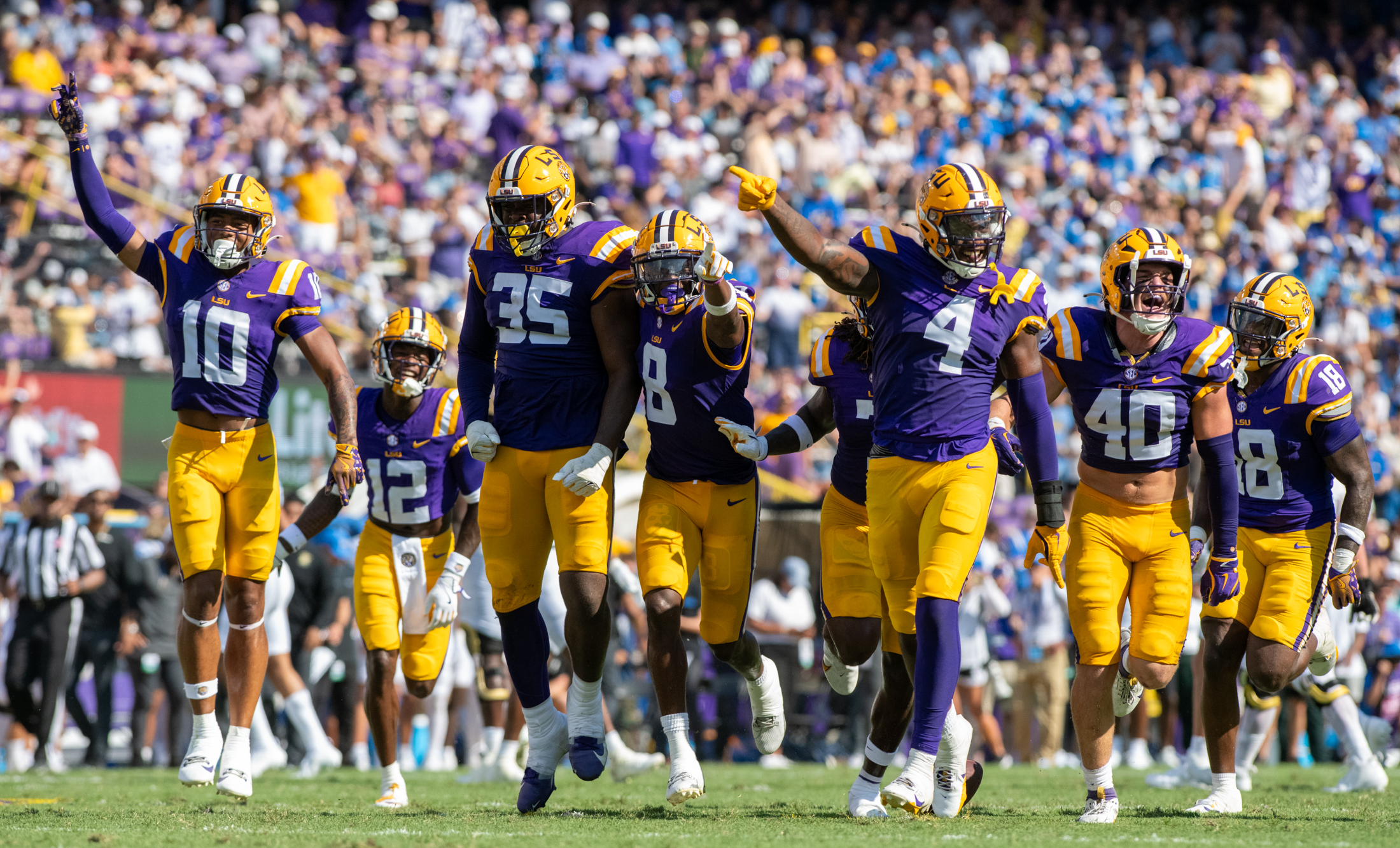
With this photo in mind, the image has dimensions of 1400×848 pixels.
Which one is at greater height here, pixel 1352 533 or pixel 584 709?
pixel 1352 533

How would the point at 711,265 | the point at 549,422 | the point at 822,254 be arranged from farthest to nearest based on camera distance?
the point at 549,422, the point at 711,265, the point at 822,254

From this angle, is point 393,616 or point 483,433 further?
point 393,616

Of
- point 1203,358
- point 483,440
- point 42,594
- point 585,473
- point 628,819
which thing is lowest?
point 628,819

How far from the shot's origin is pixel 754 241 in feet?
55.5

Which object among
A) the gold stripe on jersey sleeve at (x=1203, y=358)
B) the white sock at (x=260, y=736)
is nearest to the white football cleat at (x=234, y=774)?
the white sock at (x=260, y=736)

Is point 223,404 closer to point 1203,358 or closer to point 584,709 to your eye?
point 584,709

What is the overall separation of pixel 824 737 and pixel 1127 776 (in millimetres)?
3056

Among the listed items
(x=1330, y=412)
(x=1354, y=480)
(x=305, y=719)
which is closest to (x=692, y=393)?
(x=1330, y=412)

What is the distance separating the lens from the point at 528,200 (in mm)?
5863

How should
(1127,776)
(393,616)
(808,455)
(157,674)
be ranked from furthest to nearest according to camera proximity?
(808,455)
(157,674)
(1127,776)
(393,616)

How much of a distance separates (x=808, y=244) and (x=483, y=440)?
5.41 ft

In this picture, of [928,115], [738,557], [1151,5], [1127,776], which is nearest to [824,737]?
[1127,776]

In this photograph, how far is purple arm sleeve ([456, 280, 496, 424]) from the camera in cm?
612

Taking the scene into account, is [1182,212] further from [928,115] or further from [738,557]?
[738,557]
